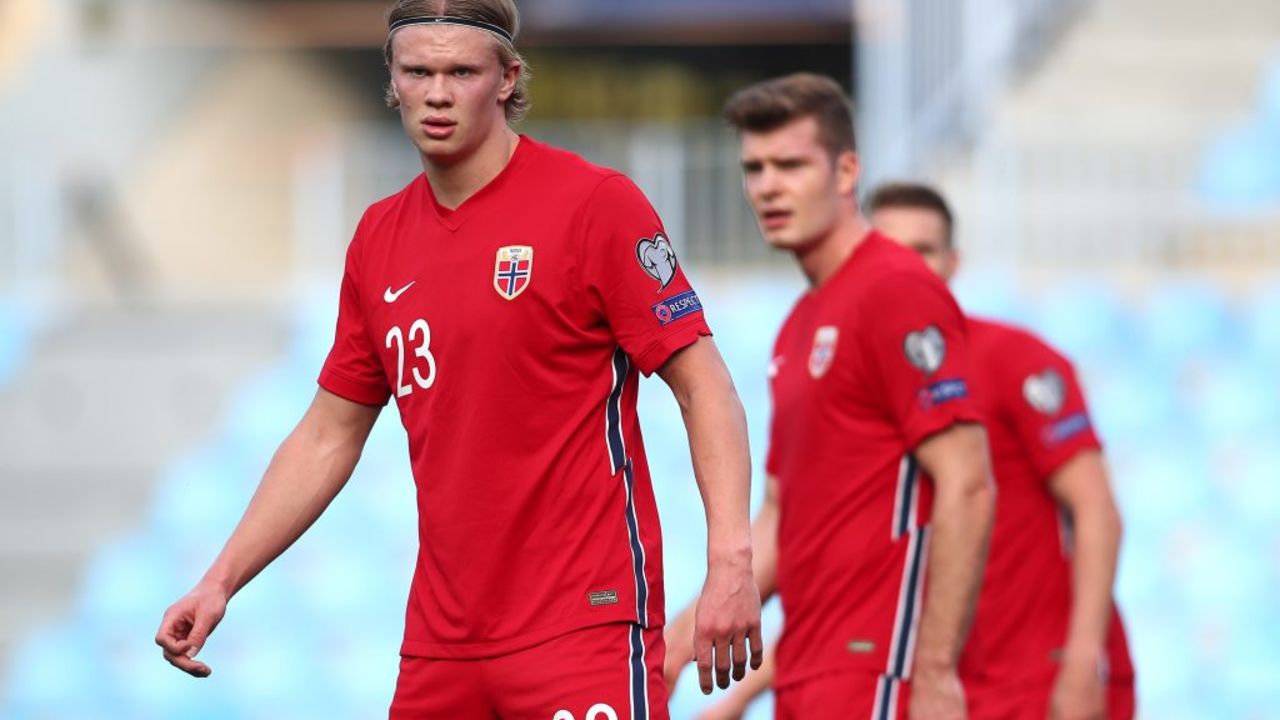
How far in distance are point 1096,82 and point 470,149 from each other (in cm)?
1051

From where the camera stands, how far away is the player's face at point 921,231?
571 cm

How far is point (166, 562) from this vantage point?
39.5 ft

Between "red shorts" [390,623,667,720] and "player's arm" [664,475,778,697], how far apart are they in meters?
1.07

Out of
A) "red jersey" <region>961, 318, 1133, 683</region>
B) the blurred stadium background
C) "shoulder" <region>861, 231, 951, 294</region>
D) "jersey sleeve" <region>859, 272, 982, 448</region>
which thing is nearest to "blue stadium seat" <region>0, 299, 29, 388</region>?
the blurred stadium background

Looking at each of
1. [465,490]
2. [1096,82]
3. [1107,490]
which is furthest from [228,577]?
[1096,82]

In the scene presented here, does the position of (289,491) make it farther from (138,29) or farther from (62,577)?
(138,29)

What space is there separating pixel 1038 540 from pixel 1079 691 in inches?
17.0

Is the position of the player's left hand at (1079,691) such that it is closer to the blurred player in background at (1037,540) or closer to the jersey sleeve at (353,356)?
the blurred player in background at (1037,540)

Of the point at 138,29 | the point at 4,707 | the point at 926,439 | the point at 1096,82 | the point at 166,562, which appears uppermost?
the point at 138,29

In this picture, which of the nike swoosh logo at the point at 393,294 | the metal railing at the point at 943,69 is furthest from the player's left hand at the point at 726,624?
the metal railing at the point at 943,69

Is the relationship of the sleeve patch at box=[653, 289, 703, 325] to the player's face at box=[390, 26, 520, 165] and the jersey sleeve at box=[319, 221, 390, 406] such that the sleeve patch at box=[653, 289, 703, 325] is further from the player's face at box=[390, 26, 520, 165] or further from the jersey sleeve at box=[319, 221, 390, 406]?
the jersey sleeve at box=[319, 221, 390, 406]

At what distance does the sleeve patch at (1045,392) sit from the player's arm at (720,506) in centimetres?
200

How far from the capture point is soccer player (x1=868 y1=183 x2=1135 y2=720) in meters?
5.40

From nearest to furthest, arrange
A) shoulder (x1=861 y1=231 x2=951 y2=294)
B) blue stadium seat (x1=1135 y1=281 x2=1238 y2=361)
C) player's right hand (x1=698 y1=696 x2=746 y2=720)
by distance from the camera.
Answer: shoulder (x1=861 y1=231 x2=951 y2=294), player's right hand (x1=698 y1=696 x2=746 y2=720), blue stadium seat (x1=1135 y1=281 x2=1238 y2=361)
